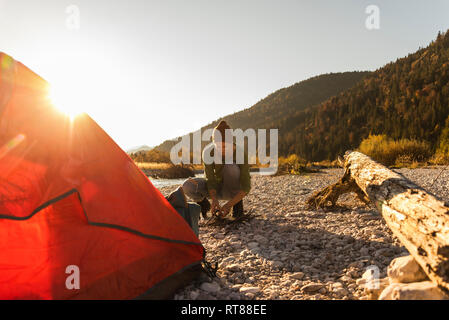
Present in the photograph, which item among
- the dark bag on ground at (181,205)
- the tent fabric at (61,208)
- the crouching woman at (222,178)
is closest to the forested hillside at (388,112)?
the crouching woman at (222,178)

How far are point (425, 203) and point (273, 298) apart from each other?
132cm

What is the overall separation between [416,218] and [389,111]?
2887 centimetres

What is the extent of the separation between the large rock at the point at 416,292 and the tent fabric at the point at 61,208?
1.63m

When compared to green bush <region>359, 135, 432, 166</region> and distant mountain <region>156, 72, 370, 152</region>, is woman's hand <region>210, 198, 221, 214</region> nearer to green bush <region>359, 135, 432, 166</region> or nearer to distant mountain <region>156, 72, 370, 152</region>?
green bush <region>359, 135, 432, 166</region>

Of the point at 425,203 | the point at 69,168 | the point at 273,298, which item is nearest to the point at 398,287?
the point at 425,203

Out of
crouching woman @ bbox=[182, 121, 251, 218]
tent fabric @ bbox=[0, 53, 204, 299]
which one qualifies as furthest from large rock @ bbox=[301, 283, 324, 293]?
crouching woman @ bbox=[182, 121, 251, 218]

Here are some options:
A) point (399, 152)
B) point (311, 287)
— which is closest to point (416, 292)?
point (311, 287)

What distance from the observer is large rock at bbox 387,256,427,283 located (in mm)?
1741

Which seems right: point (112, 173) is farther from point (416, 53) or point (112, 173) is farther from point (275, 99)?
point (275, 99)

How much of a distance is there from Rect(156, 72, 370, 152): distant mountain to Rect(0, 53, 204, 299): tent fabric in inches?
2400

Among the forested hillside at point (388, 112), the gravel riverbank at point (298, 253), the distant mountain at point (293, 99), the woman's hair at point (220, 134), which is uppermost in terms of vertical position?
the distant mountain at point (293, 99)

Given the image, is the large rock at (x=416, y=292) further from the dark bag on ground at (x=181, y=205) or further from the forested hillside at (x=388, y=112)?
the forested hillside at (x=388, y=112)

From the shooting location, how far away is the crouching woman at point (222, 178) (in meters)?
4.02

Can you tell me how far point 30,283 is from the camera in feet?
6.31
